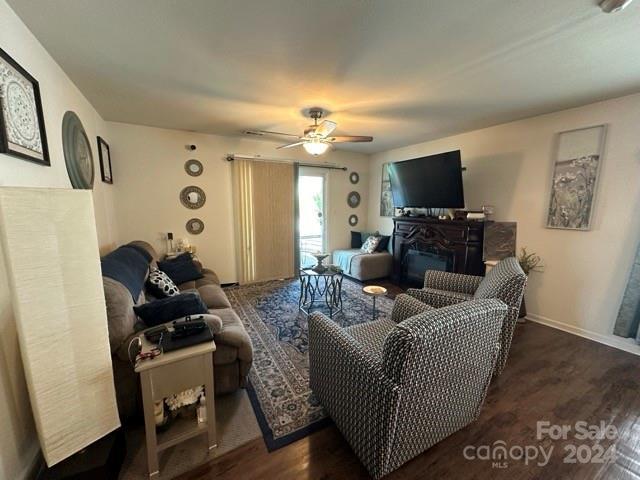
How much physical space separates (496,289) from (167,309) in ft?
7.37

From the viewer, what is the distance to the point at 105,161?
119 inches

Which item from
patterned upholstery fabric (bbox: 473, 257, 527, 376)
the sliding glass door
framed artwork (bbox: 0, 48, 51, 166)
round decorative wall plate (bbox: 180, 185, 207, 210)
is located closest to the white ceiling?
framed artwork (bbox: 0, 48, 51, 166)

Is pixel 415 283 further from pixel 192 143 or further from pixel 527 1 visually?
pixel 192 143

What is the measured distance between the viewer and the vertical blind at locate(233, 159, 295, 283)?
4102 millimetres

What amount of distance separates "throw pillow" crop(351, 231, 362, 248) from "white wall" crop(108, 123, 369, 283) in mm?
1962

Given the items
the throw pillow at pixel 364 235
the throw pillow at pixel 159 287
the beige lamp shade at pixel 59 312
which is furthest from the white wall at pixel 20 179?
the throw pillow at pixel 364 235

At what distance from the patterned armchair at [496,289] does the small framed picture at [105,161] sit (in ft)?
12.2

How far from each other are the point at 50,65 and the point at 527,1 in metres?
3.00

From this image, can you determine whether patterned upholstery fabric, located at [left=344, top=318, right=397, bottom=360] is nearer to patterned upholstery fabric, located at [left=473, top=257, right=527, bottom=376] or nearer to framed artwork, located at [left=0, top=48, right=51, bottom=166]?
patterned upholstery fabric, located at [left=473, top=257, right=527, bottom=376]

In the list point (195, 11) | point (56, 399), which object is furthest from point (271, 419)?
point (195, 11)

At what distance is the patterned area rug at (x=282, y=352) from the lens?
63.9 inches

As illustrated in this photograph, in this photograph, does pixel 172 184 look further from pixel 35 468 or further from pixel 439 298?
pixel 439 298

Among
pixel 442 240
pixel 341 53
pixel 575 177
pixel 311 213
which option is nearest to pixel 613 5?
pixel 341 53

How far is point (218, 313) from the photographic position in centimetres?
221
